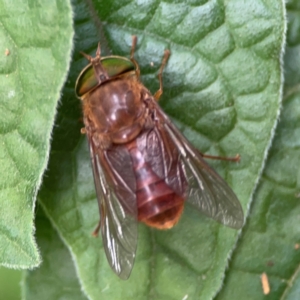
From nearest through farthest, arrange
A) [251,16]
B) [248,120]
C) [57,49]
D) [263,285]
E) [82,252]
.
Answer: [57,49], [251,16], [248,120], [82,252], [263,285]

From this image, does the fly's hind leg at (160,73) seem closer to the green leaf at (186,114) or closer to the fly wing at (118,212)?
the green leaf at (186,114)

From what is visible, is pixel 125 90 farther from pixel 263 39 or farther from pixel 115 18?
pixel 263 39

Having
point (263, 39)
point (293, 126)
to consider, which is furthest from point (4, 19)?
point (293, 126)

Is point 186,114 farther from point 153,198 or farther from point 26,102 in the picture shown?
point 26,102

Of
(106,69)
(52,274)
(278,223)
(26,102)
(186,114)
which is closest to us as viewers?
(26,102)

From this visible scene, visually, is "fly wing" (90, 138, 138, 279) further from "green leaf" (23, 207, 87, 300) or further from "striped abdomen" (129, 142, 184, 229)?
"green leaf" (23, 207, 87, 300)

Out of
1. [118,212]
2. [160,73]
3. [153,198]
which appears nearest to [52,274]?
[118,212]
